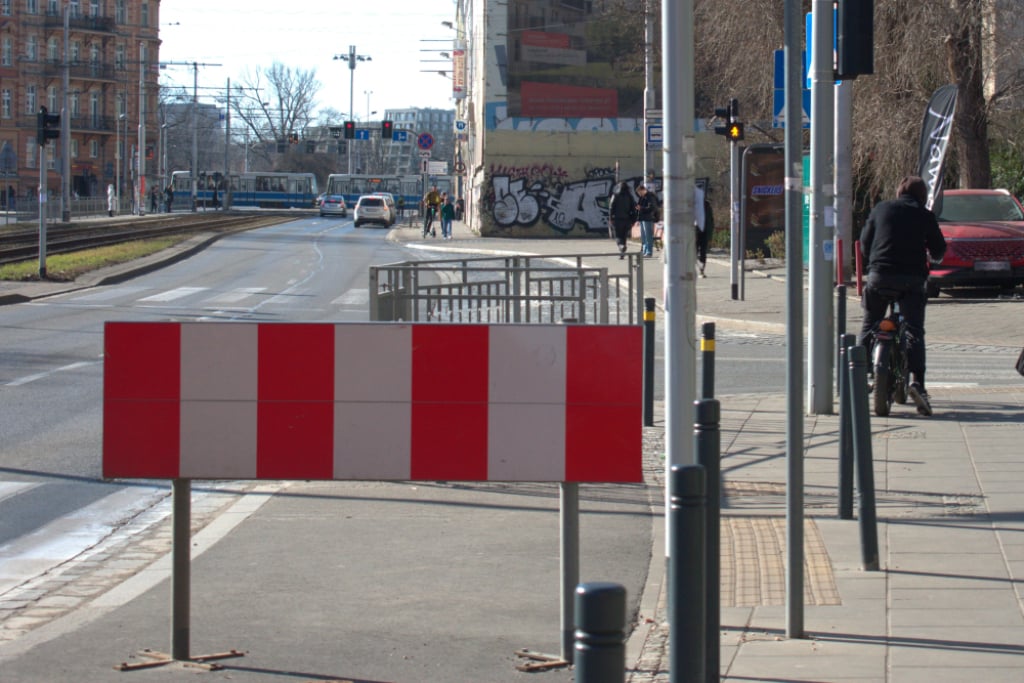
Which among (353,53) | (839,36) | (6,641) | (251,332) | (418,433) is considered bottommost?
(6,641)

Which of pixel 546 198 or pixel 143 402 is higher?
pixel 546 198

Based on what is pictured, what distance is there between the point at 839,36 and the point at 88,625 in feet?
18.9

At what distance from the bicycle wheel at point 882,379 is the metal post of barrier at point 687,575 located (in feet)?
23.0

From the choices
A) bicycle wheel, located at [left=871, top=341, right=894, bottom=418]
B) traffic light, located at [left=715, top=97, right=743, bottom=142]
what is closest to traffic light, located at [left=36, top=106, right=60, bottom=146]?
traffic light, located at [left=715, top=97, right=743, bottom=142]

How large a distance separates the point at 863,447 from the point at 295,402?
2377 mm

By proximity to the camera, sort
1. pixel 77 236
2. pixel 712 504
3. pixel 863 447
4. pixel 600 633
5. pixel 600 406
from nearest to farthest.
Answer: pixel 600 633, pixel 712 504, pixel 600 406, pixel 863 447, pixel 77 236

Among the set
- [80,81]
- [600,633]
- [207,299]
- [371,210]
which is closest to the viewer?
[600,633]

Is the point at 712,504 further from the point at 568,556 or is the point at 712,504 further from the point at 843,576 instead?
the point at 843,576

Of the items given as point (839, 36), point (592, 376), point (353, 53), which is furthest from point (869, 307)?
point (353, 53)

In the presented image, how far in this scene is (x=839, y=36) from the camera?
8.61m

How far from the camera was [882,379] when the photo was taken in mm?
10047

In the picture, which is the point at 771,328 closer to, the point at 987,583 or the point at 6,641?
the point at 987,583

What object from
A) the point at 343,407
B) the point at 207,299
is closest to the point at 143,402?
the point at 343,407

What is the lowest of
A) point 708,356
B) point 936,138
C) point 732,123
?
point 708,356
